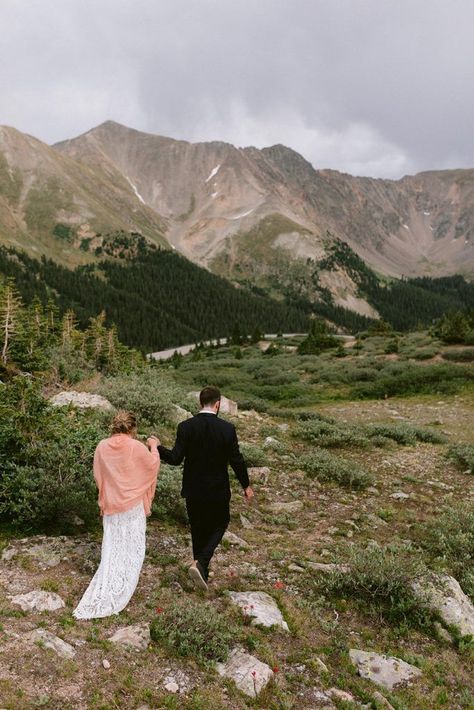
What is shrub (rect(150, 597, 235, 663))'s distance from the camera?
186 inches

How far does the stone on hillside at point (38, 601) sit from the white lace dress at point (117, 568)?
27 cm

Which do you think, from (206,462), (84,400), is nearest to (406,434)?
(84,400)

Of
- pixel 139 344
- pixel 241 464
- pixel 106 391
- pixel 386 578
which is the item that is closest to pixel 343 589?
pixel 386 578

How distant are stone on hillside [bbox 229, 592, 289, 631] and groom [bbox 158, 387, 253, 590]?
30.0 inches

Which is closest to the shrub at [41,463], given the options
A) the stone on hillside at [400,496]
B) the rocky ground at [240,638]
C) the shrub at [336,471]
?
the rocky ground at [240,638]

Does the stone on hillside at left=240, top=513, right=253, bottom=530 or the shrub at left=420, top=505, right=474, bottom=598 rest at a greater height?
the stone on hillside at left=240, top=513, right=253, bottom=530

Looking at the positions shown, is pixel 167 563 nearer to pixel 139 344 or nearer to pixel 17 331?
pixel 17 331

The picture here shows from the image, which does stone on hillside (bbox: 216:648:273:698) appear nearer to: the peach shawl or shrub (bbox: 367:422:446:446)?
the peach shawl

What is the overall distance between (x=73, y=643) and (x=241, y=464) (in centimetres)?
286

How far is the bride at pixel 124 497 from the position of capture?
217 inches

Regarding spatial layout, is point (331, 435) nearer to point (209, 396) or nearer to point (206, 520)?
point (206, 520)

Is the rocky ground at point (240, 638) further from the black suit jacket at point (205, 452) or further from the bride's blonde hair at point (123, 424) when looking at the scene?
the bride's blonde hair at point (123, 424)

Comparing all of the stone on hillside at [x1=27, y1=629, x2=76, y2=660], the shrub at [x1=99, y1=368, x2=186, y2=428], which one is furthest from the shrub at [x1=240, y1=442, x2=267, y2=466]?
the stone on hillside at [x1=27, y1=629, x2=76, y2=660]

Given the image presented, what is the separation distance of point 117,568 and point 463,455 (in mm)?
11286
